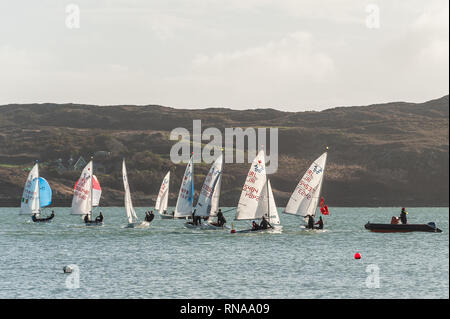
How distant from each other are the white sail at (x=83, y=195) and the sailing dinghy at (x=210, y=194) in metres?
14.9

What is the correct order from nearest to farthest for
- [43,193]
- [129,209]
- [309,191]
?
[309,191] → [129,209] → [43,193]

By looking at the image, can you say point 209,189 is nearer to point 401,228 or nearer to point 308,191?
point 308,191

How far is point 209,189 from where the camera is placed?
79.4 m

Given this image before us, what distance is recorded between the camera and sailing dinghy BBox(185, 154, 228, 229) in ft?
A: 258

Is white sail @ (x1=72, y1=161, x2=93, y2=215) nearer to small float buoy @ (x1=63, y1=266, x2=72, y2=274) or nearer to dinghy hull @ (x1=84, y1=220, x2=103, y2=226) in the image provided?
dinghy hull @ (x1=84, y1=220, x2=103, y2=226)

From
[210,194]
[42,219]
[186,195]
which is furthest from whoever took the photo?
[42,219]

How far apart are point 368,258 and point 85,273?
20698mm

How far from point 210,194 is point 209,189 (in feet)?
1.80

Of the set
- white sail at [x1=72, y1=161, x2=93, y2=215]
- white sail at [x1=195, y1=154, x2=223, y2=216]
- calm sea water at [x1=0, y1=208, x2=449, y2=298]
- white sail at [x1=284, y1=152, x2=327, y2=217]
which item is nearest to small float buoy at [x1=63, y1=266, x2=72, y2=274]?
calm sea water at [x1=0, y1=208, x2=449, y2=298]

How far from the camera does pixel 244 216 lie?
7338cm

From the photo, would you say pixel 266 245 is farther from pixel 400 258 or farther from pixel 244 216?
pixel 400 258

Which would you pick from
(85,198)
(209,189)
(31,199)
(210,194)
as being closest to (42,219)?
(31,199)

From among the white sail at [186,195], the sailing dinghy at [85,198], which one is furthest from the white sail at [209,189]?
the sailing dinghy at [85,198]

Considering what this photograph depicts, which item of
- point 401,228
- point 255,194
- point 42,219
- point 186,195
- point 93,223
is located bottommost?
point 42,219
